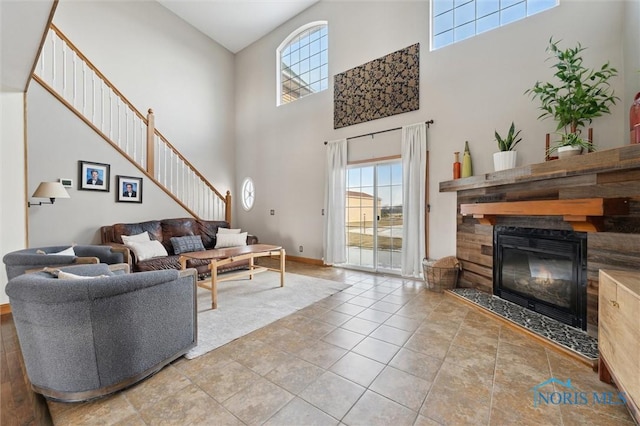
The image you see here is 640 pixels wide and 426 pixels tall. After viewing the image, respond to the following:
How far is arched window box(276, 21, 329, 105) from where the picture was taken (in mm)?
5621

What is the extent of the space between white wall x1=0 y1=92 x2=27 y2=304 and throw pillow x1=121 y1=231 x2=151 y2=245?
107cm

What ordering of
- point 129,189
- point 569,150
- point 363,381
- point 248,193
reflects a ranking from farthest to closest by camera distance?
point 248,193 → point 129,189 → point 569,150 → point 363,381

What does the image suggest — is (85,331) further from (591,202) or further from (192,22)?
(192,22)

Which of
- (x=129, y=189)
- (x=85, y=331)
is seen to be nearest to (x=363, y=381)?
(x=85, y=331)

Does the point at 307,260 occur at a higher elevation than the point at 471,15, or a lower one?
lower

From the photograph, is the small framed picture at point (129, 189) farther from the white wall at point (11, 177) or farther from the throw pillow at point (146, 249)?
the white wall at point (11, 177)

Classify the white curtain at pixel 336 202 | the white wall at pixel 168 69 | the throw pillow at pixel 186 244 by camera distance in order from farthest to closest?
the white curtain at pixel 336 202, the white wall at pixel 168 69, the throw pillow at pixel 186 244

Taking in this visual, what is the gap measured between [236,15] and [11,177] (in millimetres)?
5295

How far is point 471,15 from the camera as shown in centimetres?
390

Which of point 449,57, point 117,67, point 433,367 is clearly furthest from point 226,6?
point 433,367

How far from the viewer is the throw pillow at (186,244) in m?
4.62

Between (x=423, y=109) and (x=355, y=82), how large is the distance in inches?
59.0

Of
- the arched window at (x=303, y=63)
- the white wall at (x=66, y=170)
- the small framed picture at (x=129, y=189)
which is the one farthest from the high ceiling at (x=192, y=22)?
the small framed picture at (x=129, y=189)

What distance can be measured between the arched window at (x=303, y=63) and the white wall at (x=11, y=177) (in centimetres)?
448
